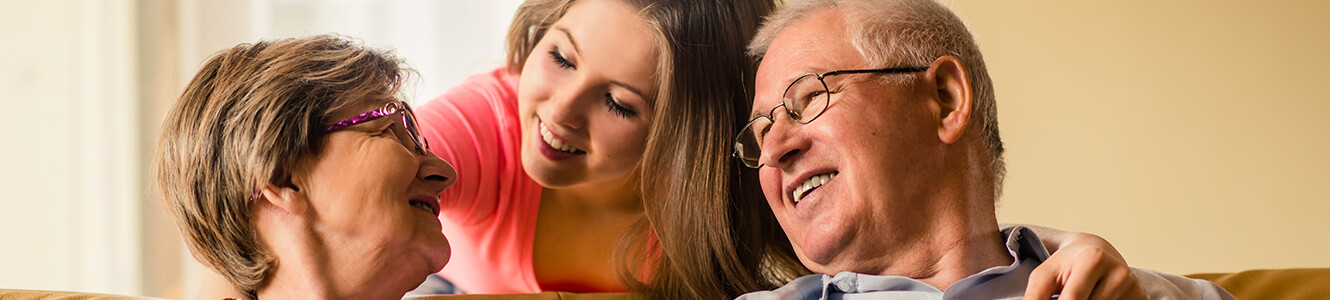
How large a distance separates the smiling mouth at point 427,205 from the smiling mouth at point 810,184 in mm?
587

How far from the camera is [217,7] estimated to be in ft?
11.9

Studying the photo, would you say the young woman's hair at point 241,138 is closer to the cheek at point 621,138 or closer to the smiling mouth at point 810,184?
the cheek at point 621,138

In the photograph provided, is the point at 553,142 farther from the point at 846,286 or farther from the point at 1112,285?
the point at 1112,285

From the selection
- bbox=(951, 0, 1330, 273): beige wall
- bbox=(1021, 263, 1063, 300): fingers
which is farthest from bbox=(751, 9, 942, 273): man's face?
bbox=(951, 0, 1330, 273): beige wall

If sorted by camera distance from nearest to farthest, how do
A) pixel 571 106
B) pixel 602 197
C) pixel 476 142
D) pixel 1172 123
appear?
pixel 571 106 < pixel 476 142 < pixel 602 197 < pixel 1172 123

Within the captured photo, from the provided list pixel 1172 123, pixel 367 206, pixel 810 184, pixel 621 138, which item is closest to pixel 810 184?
pixel 810 184

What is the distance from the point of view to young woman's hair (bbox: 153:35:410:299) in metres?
1.34

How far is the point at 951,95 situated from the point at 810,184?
0.27m

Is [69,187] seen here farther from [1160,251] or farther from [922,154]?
[1160,251]

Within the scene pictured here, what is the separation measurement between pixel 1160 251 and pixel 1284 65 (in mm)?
681

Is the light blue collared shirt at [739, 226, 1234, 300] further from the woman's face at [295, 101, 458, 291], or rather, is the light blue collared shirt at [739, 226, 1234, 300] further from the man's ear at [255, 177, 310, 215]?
the man's ear at [255, 177, 310, 215]

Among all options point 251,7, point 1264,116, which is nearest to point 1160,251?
point 1264,116

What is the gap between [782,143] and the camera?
4.96ft

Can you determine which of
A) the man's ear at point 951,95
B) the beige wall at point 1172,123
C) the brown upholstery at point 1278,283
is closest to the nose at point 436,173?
the man's ear at point 951,95
